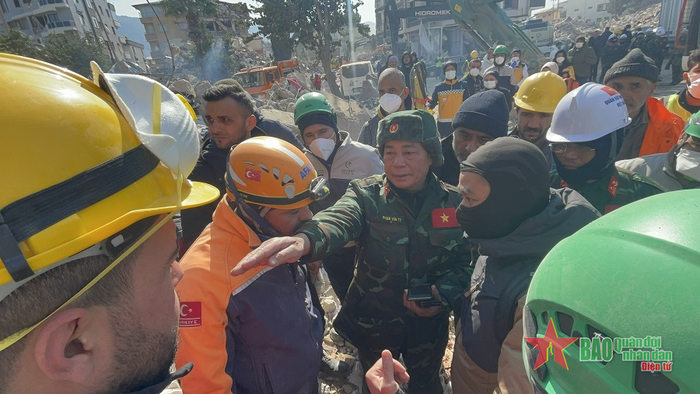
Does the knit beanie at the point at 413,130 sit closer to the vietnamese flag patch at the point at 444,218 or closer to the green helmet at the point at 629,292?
the vietnamese flag patch at the point at 444,218

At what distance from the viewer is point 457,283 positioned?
242cm

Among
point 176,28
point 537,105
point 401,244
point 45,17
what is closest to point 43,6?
point 45,17

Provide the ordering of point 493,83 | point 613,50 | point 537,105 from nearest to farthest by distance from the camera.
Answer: point 537,105, point 493,83, point 613,50

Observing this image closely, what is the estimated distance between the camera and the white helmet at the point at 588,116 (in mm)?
2674

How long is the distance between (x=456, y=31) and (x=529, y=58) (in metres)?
23.4

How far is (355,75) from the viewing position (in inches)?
874

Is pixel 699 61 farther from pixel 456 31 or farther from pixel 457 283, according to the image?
pixel 456 31

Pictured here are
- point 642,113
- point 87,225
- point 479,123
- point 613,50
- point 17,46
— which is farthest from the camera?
point 17,46

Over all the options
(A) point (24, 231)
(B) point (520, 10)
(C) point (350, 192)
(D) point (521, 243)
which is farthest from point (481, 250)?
(B) point (520, 10)

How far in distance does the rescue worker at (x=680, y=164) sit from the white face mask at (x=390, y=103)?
333 cm

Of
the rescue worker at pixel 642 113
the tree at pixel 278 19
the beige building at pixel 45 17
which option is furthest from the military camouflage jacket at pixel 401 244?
the beige building at pixel 45 17

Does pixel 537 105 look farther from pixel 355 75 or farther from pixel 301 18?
pixel 301 18

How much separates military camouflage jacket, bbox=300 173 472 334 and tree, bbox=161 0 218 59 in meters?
34.7

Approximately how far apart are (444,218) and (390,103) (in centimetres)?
352
